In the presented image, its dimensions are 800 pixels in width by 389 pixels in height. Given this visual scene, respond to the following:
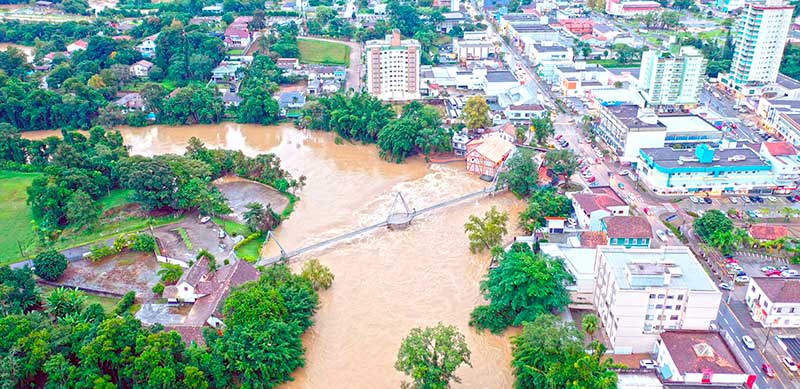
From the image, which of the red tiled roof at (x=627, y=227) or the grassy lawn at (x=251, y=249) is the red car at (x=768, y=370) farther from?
the grassy lawn at (x=251, y=249)

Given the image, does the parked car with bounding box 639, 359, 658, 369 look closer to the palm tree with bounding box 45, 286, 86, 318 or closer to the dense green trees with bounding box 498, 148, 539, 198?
the dense green trees with bounding box 498, 148, 539, 198

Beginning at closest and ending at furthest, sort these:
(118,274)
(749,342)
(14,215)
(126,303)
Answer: (749,342) → (126,303) → (118,274) → (14,215)

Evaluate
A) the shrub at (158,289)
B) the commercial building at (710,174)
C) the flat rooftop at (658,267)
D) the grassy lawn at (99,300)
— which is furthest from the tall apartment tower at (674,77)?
the grassy lawn at (99,300)

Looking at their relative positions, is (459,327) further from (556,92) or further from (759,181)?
A: (556,92)

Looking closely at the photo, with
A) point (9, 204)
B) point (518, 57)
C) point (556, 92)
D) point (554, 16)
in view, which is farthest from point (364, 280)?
point (554, 16)

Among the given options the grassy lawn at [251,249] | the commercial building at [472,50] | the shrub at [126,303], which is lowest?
the grassy lawn at [251,249]

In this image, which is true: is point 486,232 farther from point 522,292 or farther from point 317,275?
point 317,275

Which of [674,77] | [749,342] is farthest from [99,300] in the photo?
[674,77]
